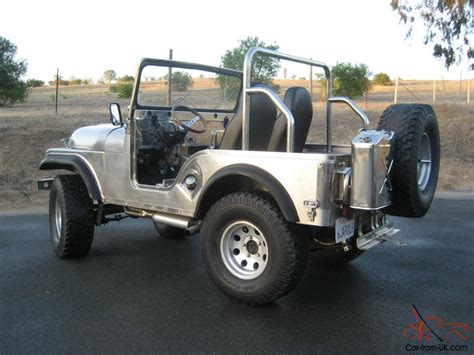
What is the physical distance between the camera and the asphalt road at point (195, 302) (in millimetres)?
3336

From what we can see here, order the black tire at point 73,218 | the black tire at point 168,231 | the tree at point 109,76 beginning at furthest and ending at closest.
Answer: the tree at point 109,76 < the black tire at point 168,231 < the black tire at point 73,218

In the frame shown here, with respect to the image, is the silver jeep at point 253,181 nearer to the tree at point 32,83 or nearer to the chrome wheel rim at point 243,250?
the chrome wheel rim at point 243,250

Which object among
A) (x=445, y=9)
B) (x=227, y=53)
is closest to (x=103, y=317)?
(x=227, y=53)

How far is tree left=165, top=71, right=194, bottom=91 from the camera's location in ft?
20.4

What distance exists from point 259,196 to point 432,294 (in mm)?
1748

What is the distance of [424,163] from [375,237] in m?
0.87

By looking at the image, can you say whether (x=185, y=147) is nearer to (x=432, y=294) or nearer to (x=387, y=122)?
(x=387, y=122)

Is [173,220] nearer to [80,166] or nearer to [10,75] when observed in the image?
[80,166]

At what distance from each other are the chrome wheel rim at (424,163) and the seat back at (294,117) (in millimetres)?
1004

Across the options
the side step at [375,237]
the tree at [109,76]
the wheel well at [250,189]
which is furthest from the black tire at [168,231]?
the tree at [109,76]

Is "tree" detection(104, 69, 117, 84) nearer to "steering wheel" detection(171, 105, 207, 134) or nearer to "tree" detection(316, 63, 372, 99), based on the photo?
"tree" detection(316, 63, 372, 99)

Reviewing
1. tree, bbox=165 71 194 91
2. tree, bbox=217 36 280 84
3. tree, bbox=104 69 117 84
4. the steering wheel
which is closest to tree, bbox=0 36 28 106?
tree, bbox=217 36 280 84

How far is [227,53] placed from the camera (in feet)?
50.8

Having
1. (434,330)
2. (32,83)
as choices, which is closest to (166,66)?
(434,330)
